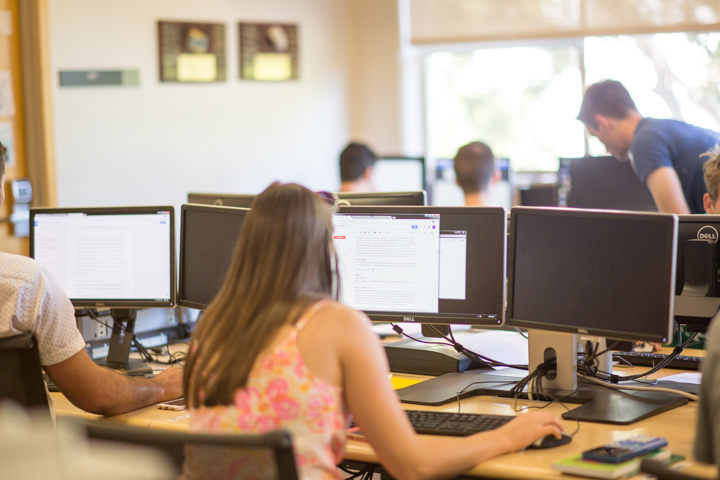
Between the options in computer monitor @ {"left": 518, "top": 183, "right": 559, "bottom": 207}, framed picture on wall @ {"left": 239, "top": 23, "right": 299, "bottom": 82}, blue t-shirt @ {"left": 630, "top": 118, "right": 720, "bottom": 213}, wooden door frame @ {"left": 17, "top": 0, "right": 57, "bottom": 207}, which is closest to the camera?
blue t-shirt @ {"left": 630, "top": 118, "right": 720, "bottom": 213}

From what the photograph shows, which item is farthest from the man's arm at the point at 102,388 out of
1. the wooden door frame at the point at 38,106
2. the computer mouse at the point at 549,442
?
the wooden door frame at the point at 38,106

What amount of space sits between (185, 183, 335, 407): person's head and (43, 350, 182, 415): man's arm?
19.0 inches

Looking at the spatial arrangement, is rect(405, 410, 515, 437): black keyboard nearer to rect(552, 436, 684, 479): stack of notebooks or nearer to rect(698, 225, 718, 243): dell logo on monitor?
rect(552, 436, 684, 479): stack of notebooks

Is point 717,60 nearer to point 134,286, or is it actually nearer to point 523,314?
point 523,314

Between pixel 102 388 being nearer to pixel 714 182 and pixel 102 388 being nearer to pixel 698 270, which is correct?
pixel 698 270

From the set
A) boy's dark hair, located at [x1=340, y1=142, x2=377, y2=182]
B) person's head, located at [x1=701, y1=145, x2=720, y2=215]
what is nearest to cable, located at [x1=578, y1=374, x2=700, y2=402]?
person's head, located at [x1=701, y1=145, x2=720, y2=215]

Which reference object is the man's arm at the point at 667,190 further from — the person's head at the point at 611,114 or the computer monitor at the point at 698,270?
the computer monitor at the point at 698,270

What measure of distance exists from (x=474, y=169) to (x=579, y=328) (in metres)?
1.73

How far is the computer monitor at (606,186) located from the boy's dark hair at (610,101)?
364mm

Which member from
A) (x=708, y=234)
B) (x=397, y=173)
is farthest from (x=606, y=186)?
(x=708, y=234)

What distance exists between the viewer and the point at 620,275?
1.84m

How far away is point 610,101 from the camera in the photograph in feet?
11.0

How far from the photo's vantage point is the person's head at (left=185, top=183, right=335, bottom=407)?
4.61 ft

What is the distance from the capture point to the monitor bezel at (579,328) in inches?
69.4
